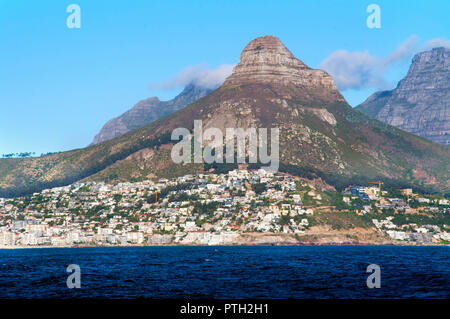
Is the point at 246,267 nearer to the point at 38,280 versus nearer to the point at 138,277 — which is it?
the point at 138,277
